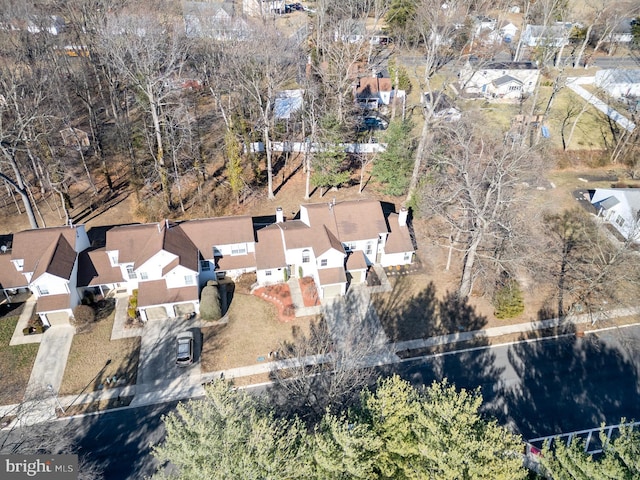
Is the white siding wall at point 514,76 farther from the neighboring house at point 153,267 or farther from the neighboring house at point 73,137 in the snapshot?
the neighboring house at point 73,137

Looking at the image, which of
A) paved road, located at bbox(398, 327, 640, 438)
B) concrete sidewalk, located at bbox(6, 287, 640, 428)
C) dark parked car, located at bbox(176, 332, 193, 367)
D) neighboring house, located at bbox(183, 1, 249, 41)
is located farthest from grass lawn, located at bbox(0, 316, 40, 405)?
neighboring house, located at bbox(183, 1, 249, 41)

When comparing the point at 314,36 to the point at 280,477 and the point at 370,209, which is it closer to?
the point at 370,209

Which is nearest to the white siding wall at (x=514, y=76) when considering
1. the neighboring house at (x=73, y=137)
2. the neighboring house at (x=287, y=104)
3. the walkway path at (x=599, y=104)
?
the walkway path at (x=599, y=104)

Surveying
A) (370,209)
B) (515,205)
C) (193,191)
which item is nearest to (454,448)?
(370,209)

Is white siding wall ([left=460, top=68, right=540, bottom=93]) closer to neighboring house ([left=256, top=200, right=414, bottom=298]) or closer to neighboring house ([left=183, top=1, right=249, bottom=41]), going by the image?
neighboring house ([left=183, top=1, right=249, bottom=41])

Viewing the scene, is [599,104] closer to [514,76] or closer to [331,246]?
[514,76]
